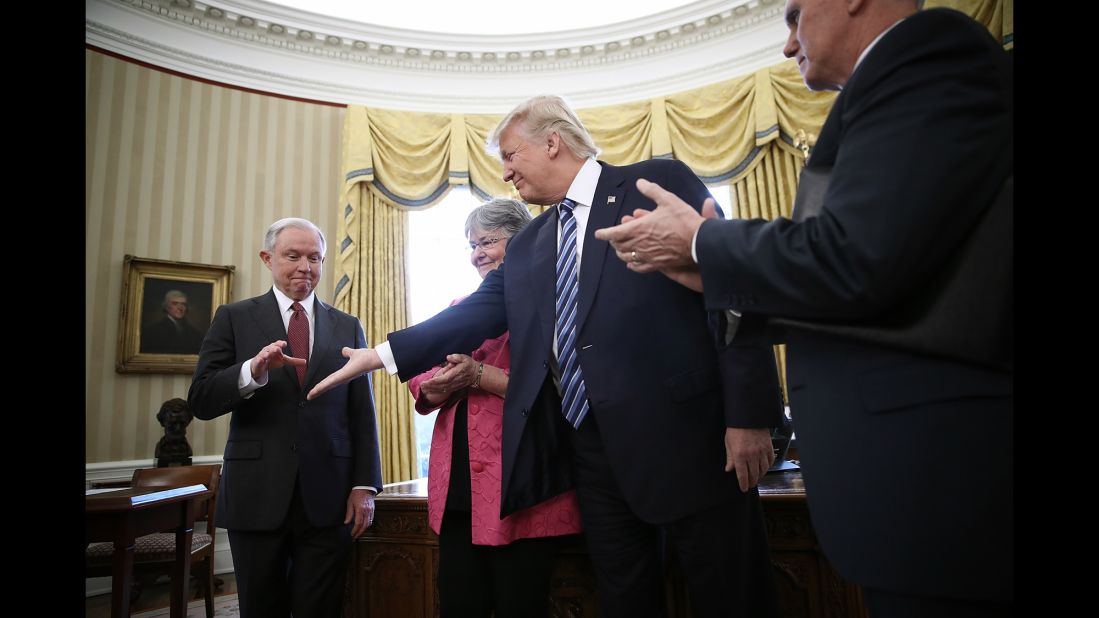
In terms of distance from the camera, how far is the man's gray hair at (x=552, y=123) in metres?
1.82

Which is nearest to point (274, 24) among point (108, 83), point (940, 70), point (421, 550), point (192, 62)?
point (192, 62)

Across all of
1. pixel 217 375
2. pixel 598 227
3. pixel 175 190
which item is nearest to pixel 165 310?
pixel 175 190

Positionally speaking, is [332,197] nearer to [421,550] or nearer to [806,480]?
[421,550]

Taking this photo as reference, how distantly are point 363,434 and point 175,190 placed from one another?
484cm

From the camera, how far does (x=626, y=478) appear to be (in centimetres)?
140

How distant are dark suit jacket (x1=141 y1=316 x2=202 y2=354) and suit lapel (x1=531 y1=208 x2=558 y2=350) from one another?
198 inches

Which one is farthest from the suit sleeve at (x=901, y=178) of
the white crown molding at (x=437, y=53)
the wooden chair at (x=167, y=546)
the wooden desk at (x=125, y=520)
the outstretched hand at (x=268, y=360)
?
the white crown molding at (x=437, y=53)

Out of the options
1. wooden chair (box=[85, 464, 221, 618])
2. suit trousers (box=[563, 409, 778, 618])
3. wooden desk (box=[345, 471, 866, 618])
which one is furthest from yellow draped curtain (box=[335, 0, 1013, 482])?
suit trousers (box=[563, 409, 778, 618])

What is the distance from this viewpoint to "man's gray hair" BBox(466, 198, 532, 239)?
2303 millimetres

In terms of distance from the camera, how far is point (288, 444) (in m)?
2.13

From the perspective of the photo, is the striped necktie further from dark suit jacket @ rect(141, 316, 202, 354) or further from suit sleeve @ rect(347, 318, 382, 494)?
dark suit jacket @ rect(141, 316, 202, 354)

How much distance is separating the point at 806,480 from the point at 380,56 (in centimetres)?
703

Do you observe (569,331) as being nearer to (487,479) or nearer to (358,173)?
(487,479)

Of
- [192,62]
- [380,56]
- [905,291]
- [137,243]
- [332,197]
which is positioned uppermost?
[380,56]
